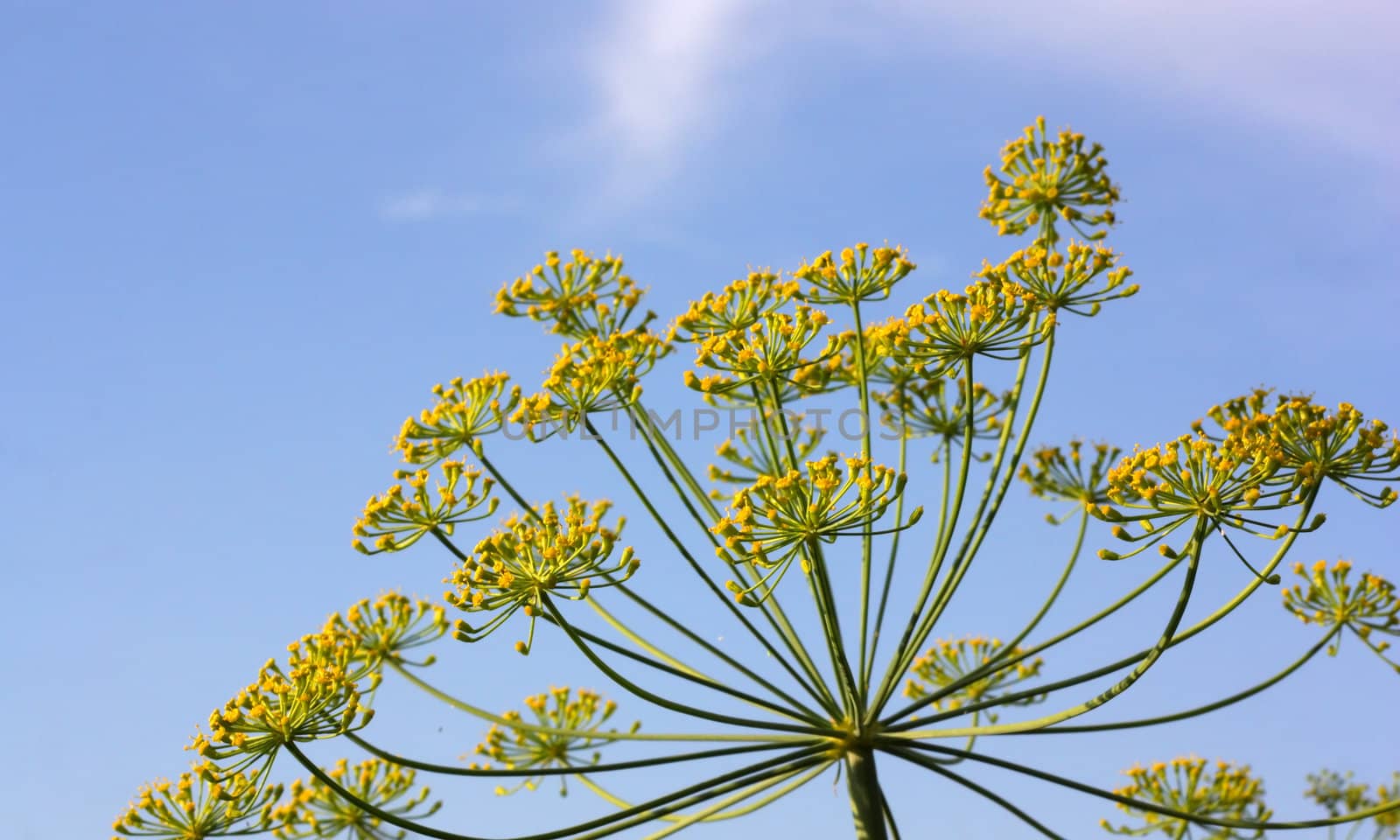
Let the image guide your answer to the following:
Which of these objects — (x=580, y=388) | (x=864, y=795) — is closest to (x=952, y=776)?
(x=864, y=795)

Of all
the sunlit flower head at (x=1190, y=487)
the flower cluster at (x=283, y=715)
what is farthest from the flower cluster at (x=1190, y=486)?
the flower cluster at (x=283, y=715)

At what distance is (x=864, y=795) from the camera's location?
1124 cm

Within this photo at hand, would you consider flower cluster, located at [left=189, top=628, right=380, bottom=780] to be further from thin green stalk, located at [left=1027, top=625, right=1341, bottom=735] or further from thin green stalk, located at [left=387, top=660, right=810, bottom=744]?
thin green stalk, located at [left=1027, top=625, right=1341, bottom=735]

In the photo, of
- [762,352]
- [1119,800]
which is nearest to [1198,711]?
[1119,800]

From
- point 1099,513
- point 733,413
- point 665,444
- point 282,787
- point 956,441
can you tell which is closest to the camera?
point 1099,513

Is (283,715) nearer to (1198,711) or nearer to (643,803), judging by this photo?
(643,803)

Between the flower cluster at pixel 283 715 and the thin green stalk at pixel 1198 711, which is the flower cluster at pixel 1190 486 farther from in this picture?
the flower cluster at pixel 283 715

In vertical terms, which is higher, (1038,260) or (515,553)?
(1038,260)

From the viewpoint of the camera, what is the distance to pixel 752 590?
A: 33.8 ft

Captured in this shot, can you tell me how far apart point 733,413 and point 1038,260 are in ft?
13.1

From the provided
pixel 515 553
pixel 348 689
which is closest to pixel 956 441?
pixel 515 553

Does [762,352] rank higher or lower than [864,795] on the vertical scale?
higher

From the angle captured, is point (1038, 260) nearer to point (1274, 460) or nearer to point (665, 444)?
point (1274, 460)

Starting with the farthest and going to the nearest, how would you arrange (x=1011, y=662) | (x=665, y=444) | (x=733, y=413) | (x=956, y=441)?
(x=956, y=441)
(x=733, y=413)
(x=665, y=444)
(x=1011, y=662)
